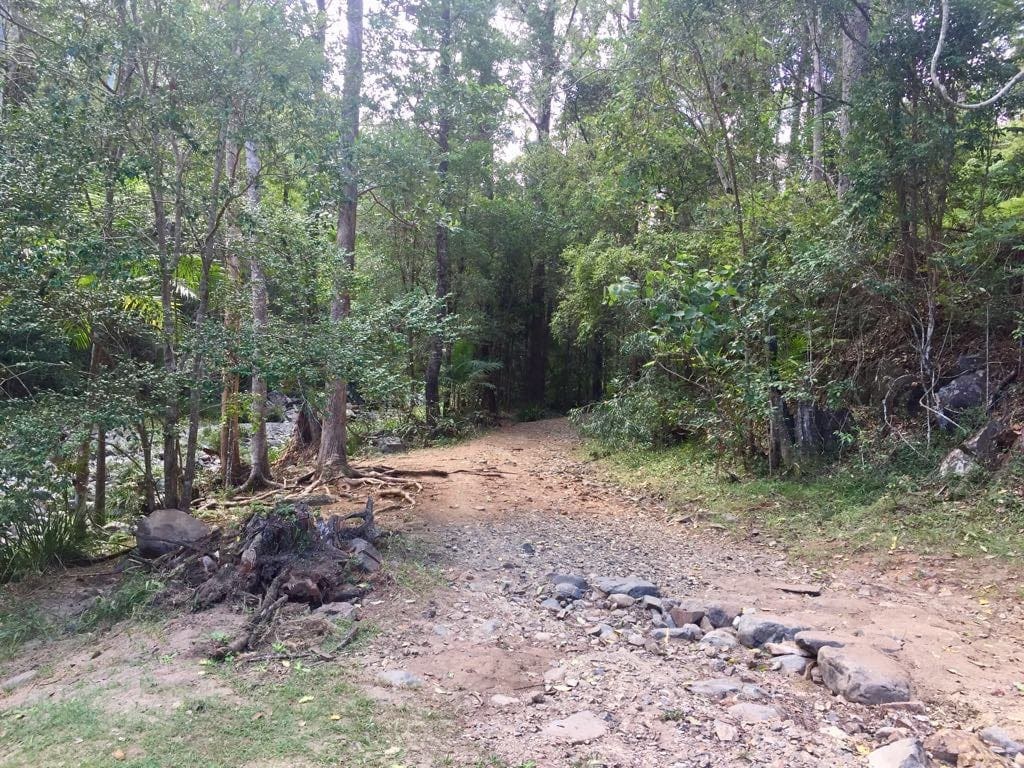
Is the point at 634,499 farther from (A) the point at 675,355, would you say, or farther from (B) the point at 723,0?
(B) the point at 723,0

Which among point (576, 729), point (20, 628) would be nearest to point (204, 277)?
point (20, 628)

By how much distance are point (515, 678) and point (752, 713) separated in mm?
1247

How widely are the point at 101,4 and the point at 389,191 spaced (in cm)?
371

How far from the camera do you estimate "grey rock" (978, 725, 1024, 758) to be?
2967 mm

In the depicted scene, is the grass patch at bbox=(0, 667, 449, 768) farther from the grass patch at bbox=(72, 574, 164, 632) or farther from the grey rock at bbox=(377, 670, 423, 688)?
the grass patch at bbox=(72, 574, 164, 632)

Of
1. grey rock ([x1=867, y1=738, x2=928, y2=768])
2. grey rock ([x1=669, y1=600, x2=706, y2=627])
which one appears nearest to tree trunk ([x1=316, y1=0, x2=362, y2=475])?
grey rock ([x1=669, y1=600, x2=706, y2=627])

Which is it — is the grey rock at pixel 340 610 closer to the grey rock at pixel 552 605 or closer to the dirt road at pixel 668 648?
the dirt road at pixel 668 648

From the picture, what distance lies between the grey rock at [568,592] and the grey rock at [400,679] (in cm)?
170

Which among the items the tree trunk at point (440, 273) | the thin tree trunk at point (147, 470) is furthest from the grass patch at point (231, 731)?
the tree trunk at point (440, 273)

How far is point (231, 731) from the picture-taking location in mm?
3105

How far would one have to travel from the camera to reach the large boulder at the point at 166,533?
631cm

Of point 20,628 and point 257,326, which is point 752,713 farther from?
point 257,326

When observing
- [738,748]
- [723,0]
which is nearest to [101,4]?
[723,0]

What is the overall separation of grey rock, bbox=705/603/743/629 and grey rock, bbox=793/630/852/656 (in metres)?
0.56
